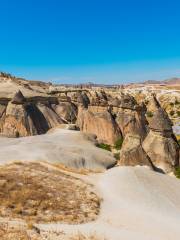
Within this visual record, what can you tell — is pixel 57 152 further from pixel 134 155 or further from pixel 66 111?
pixel 66 111

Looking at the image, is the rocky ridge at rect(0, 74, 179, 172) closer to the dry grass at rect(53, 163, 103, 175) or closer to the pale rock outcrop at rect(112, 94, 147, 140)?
the pale rock outcrop at rect(112, 94, 147, 140)

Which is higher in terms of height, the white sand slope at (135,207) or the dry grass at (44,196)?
the dry grass at (44,196)

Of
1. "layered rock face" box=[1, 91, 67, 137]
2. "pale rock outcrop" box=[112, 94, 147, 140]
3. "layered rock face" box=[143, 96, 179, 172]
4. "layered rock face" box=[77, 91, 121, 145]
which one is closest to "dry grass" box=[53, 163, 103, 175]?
"layered rock face" box=[143, 96, 179, 172]

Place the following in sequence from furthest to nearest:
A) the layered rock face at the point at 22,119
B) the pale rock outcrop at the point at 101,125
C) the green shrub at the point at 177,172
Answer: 1. the layered rock face at the point at 22,119
2. the pale rock outcrop at the point at 101,125
3. the green shrub at the point at 177,172

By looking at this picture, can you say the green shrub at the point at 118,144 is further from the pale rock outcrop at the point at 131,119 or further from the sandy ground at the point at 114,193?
the sandy ground at the point at 114,193

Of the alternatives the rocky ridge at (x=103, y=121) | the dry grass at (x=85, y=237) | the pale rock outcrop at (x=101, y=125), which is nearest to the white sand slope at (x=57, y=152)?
the rocky ridge at (x=103, y=121)

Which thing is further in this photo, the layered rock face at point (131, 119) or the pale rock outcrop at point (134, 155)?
the layered rock face at point (131, 119)

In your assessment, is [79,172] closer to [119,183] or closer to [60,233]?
[119,183]

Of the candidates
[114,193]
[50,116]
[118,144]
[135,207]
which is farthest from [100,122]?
[135,207]

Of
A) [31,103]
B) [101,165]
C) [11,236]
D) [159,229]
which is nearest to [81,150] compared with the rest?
[101,165]
